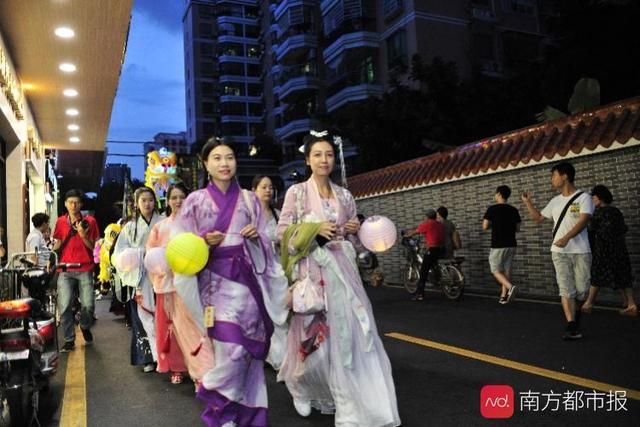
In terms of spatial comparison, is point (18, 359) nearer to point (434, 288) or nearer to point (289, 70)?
point (434, 288)

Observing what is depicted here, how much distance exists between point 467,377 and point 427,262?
5.81 m

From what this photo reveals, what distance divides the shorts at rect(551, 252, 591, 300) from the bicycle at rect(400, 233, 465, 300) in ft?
13.5

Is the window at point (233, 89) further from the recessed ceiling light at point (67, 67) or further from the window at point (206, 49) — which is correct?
the recessed ceiling light at point (67, 67)

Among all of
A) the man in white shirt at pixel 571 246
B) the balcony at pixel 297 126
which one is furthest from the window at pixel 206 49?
the man in white shirt at pixel 571 246

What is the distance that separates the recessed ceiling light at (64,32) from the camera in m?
9.23

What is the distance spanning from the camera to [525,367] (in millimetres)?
5102

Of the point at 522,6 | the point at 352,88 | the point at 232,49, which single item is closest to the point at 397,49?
the point at 352,88

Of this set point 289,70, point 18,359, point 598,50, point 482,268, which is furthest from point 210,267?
point 289,70

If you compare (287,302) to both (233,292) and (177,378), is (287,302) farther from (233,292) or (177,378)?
(177,378)

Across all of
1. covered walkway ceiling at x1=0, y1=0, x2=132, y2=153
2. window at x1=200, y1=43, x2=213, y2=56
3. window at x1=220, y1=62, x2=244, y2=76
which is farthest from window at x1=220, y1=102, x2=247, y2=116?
covered walkway ceiling at x1=0, y1=0, x2=132, y2=153

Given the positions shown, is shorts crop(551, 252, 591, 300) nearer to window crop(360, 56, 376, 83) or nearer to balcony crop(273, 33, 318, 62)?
window crop(360, 56, 376, 83)

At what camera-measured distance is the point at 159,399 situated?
4.90m

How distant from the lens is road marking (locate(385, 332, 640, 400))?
14.2ft

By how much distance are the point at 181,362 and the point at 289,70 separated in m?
37.6
